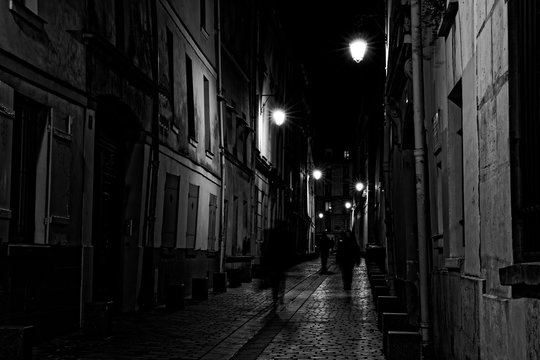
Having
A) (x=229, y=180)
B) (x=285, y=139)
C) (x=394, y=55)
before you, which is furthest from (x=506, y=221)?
(x=285, y=139)

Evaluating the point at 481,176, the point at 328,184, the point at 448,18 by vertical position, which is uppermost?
the point at 328,184

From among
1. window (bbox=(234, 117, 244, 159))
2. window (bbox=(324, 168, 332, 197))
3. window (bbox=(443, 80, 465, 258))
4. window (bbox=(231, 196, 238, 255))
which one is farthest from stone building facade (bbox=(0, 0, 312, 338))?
window (bbox=(324, 168, 332, 197))

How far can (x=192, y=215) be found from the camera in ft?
68.8

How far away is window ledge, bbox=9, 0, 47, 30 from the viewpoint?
404 inches

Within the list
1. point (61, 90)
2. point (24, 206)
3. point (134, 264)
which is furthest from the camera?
point (134, 264)

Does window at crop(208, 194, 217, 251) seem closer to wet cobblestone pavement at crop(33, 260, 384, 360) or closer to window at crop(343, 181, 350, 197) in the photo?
wet cobblestone pavement at crop(33, 260, 384, 360)

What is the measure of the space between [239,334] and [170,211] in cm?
672

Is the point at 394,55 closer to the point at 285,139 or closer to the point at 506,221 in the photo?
the point at 506,221

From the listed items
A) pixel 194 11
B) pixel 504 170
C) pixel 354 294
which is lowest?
pixel 354 294

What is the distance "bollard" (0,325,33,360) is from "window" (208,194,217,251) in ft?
50.8

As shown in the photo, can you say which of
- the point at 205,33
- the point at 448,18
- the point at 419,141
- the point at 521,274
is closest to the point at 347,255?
the point at 205,33

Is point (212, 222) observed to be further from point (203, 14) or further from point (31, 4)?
point (31, 4)

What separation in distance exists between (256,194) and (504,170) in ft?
92.0

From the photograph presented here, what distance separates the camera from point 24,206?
11023 millimetres
